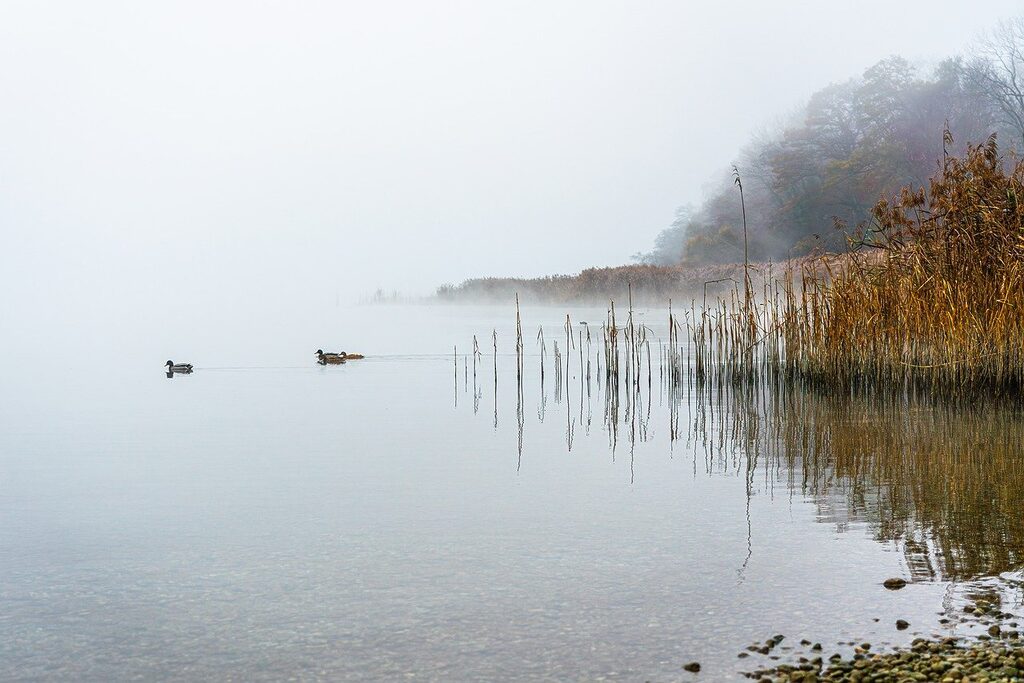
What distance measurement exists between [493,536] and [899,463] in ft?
12.2

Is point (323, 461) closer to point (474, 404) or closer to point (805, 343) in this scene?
point (474, 404)

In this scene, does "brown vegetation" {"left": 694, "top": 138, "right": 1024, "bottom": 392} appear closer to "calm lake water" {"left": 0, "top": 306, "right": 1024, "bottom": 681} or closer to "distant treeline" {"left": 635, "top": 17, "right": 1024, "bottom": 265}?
"calm lake water" {"left": 0, "top": 306, "right": 1024, "bottom": 681}

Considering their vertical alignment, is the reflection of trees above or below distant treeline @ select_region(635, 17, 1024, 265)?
below

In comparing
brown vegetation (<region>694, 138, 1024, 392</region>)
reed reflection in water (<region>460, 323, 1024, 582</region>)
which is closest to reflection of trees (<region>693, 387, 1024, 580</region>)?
reed reflection in water (<region>460, 323, 1024, 582</region>)

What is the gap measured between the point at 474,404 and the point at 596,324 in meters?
20.7

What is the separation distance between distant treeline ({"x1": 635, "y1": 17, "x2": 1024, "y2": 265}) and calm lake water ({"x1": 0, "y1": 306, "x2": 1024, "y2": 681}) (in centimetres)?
3688

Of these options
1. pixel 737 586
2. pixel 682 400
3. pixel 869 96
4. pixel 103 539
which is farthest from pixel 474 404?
pixel 869 96

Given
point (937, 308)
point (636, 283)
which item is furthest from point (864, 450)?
point (636, 283)

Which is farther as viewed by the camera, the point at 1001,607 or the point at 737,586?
the point at 737,586

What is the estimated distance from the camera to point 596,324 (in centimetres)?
3400

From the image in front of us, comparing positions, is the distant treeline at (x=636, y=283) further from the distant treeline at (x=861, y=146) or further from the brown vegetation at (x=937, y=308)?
the brown vegetation at (x=937, y=308)

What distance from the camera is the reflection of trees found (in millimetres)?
5641

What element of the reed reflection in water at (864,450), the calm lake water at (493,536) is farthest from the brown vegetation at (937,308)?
the calm lake water at (493,536)

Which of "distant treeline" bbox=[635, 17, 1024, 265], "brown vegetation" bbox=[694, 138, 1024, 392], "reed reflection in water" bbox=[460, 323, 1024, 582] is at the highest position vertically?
"distant treeline" bbox=[635, 17, 1024, 265]
